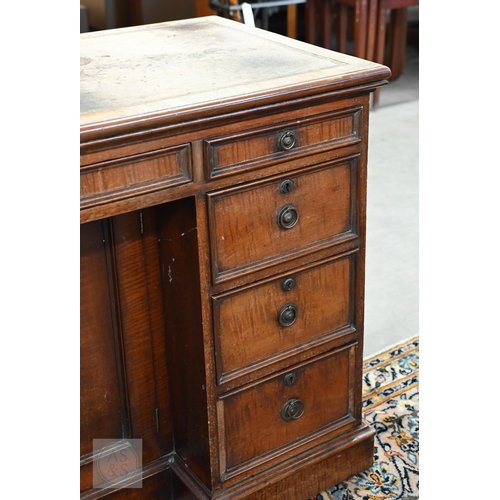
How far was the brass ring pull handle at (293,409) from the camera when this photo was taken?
161cm

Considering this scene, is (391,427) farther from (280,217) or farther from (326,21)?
(326,21)

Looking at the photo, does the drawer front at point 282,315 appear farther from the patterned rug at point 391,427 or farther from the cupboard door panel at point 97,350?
the patterned rug at point 391,427

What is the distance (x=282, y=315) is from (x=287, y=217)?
20cm

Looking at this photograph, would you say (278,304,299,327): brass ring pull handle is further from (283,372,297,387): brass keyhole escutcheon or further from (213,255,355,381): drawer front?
(283,372,297,387): brass keyhole escutcheon

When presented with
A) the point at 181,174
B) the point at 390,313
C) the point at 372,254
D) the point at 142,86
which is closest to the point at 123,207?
the point at 181,174

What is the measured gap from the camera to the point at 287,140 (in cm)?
139

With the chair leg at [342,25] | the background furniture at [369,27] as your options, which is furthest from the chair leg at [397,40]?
the chair leg at [342,25]

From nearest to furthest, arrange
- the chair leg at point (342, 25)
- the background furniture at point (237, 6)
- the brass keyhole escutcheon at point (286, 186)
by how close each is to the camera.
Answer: the brass keyhole escutcheon at point (286, 186) → the background furniture at point (237, 6) → the chair leg at point (342, 25)

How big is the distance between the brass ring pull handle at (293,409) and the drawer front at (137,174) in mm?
Answer: 563

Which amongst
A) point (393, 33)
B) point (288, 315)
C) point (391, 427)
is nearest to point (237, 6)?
point (393, 33)

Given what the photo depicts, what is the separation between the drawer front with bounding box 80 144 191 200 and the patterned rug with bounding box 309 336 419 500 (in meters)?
0.84

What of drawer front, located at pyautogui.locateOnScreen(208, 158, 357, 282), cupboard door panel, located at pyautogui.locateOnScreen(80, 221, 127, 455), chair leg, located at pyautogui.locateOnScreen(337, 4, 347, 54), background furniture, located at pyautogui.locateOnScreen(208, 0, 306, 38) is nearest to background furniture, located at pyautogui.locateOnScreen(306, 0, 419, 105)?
chair leg, located at pyautogui.locateOnScreen(337, 4, 347, 54)

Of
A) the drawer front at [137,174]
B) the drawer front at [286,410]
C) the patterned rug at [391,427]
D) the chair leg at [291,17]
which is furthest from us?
the chair leg at [291,17]
